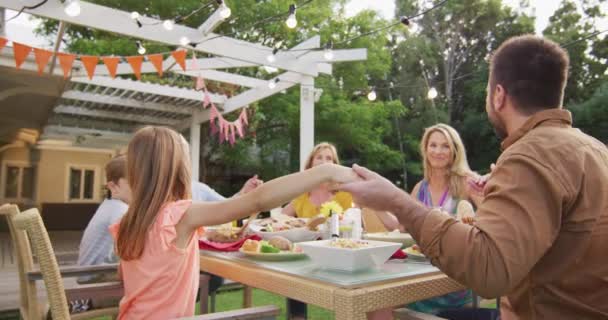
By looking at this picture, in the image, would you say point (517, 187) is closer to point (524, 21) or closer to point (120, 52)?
point (120, 52)

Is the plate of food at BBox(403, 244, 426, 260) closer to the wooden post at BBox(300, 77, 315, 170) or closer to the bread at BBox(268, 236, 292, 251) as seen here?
the bread at BBox(268, 236, 292, 251)

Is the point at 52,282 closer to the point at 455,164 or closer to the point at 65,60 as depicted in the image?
the point at 455,164

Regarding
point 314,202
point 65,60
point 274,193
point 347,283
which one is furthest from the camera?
point 65,60

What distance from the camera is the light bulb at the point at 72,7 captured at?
12.0 ft

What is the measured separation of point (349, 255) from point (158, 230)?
24.7 inches

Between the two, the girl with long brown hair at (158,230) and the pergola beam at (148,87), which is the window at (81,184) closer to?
the pergola beam at (148,87)

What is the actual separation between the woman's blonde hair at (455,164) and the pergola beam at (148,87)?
4.85 m

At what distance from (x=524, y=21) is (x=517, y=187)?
20.0 metres

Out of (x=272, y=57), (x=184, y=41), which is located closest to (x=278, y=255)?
(x=184, y=41)

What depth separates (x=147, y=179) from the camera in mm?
1536

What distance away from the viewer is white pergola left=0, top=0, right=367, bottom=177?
425 centimetres

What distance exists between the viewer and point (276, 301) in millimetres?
4020

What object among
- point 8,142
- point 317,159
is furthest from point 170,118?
point 317,159

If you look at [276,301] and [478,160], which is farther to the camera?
[478,160]
